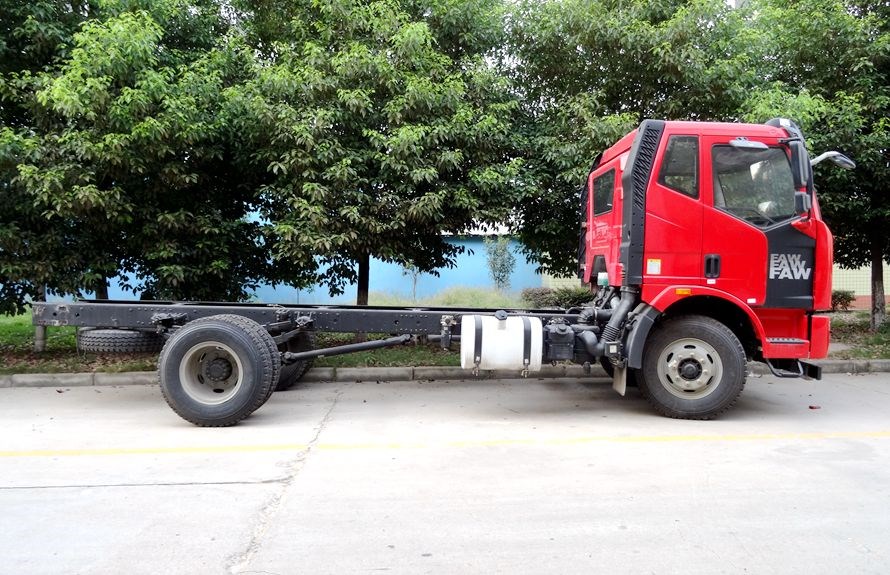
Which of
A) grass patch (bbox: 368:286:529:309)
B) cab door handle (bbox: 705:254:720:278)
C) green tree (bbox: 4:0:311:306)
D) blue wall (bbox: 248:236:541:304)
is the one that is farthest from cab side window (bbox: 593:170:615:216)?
blue wall (bbox: 248:236:541:304)

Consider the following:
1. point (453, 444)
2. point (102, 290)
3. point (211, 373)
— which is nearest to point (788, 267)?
point (453, 444)

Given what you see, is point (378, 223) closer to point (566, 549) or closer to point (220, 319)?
point (220, 319)

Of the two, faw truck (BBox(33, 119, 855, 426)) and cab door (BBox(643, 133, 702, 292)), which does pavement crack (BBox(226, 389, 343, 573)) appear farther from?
cab door (BBox(643, 133, 702, 292))

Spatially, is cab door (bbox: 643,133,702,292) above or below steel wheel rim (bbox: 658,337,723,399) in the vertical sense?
above

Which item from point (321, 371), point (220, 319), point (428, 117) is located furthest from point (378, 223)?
point (220, 319)

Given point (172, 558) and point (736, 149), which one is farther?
point (736, 149)

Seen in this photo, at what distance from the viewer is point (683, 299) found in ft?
21.1

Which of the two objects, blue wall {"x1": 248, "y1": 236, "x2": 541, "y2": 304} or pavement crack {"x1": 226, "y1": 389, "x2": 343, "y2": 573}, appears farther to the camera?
blue wall {"x1": 248, "y1": 236, "x2": 541, "y2": 304}

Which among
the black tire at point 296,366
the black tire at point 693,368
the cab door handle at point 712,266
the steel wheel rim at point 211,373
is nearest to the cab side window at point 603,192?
the cab door handle at point 712,266

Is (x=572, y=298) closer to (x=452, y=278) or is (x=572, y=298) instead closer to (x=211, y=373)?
(x=452, y=278)

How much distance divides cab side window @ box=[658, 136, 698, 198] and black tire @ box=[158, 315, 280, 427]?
14.1 ft

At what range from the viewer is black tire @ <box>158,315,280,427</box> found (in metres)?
6.10

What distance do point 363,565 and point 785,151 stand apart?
18.4 ft

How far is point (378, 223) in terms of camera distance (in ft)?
27.9
